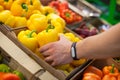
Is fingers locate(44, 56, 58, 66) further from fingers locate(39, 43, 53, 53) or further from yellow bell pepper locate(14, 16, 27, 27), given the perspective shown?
yellow bell pepper locate(14, 16, 27, 27)

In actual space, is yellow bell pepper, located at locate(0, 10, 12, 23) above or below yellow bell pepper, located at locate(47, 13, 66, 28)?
above

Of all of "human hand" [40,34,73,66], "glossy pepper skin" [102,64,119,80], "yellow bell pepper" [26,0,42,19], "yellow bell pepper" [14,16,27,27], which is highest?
"yellow bell pepper" [26,0,42,19]

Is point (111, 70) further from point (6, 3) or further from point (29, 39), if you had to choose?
point (6, 3)

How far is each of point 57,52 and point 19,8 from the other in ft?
1.63

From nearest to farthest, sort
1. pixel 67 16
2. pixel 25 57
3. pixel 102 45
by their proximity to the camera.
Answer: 1. pixel 102 45
2. pixel 25 57
3. pixel 67 16

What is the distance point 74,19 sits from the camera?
2.60 m

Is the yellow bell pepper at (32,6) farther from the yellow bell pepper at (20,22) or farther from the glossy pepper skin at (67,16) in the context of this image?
the glossy pepper skin at (67,16)

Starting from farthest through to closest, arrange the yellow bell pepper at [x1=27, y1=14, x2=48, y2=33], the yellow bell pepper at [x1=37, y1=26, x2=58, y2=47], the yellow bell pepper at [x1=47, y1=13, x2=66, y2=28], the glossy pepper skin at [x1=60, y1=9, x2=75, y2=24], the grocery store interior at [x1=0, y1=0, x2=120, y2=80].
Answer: the glossy pepper skin at [x1=60, y1=9, x2=75, y2=24]
the yellow bell pepper at [x1=47, y1=13, x2=66, y2=28]
the yellow bell pepper at [x1=27, y1=14, x2=48, y2=33]
the yellow bell pepper at [x1=37, y1=26, x2=58, y2=47]
the grocery store interior at [x1=0, y1=0, x2=120, y2=80]

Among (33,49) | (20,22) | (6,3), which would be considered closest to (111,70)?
(33,49)

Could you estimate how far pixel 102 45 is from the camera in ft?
4.71

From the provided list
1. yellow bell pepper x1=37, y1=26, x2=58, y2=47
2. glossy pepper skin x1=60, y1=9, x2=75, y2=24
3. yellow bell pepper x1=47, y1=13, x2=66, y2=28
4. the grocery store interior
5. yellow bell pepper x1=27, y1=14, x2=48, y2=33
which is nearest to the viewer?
the grocery store interior

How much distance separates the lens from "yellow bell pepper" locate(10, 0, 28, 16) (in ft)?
6.21

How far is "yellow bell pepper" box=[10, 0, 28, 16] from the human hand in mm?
410

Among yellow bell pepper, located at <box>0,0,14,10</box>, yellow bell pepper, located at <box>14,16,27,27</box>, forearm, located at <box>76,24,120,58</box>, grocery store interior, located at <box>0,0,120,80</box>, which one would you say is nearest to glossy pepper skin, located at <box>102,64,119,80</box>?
grocery store interior, located at <box>0,0,120,80</box>
